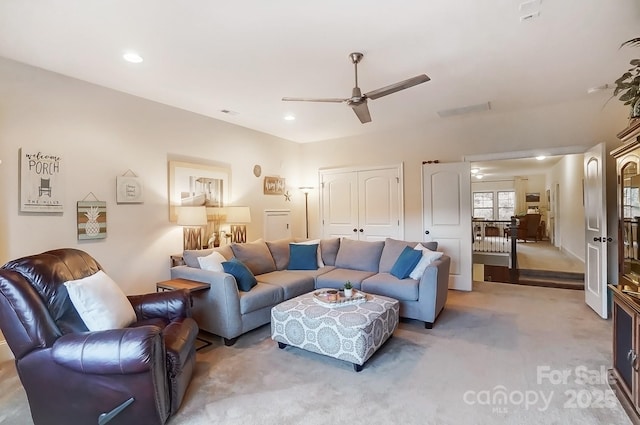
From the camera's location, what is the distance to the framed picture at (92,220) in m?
3.34

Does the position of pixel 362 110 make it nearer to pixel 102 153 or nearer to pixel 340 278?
pixel 340 278

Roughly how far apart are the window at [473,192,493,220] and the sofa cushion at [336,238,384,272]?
10.9 meters

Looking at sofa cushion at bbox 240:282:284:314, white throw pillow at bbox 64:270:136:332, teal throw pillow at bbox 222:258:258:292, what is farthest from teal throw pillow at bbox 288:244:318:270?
white throw pillow at bbox 64:270:136:332

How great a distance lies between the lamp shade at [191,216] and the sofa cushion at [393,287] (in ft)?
6.98

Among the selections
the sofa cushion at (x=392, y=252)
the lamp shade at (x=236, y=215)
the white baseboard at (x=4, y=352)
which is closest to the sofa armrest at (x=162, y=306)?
the white baseboard at (x=4, y=352)

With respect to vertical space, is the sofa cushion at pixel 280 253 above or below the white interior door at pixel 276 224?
below

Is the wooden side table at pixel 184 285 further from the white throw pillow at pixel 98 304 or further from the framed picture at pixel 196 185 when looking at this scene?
the framed picture at pixel 196 185

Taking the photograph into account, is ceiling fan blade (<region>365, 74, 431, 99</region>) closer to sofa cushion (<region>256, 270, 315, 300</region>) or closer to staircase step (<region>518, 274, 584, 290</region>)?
sofa cushion (<region>256, 270, 315, 300</region>)

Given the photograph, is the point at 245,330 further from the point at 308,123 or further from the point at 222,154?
the point at 308,123

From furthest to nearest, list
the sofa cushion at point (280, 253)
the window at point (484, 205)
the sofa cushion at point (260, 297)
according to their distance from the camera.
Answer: the window at point (484, 205) → the sofa cushion at point (280, 253) → the sofa cushion at point (260, 297)

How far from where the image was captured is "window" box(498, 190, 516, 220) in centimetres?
1291

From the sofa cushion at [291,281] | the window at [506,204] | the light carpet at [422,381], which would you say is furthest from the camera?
the window at [506,204]

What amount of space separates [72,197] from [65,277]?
1.45 meters

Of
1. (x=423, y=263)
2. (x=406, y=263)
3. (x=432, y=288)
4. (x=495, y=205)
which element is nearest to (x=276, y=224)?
(x=406, y=263)
